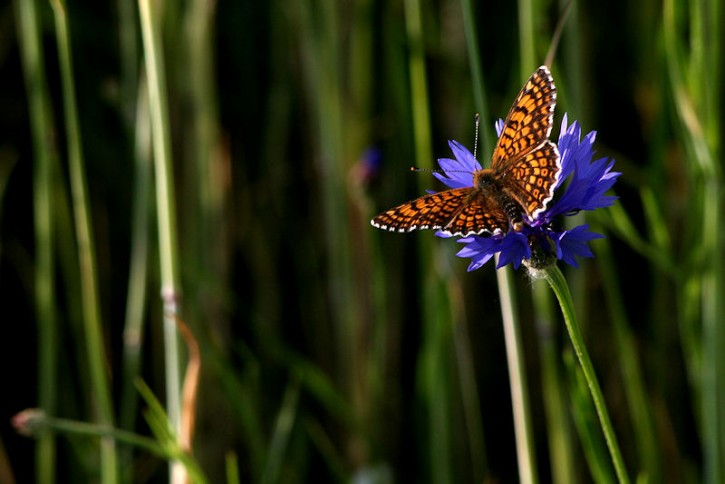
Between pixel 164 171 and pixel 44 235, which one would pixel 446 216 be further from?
pixel 44 235

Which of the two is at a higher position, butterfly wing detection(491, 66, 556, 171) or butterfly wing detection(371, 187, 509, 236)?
butterfly wing detection(491, 66, 556, 171)

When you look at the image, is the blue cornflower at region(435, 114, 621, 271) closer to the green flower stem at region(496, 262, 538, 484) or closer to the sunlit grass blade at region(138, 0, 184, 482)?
the green flower stem at region(496, 262, 538, 484)

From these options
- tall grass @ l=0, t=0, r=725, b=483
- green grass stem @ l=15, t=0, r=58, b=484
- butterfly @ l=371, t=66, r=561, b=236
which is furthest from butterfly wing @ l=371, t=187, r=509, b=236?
green grass stem @ l=15, t=0, r=58, b=484

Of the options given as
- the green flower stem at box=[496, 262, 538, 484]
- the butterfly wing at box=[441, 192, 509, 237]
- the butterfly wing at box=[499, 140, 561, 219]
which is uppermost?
the butterfly wing at box=[499, 140, 561, 219]

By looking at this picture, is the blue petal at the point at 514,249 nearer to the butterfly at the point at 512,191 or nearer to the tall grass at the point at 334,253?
the butterfly at the point at 512,191

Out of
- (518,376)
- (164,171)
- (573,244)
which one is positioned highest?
(164,171)

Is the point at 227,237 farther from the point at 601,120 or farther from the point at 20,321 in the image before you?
the point at 601,120

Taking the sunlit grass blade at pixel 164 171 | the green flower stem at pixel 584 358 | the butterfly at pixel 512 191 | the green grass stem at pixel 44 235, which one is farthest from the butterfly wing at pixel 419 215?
the green grass stem at pixel 44 235

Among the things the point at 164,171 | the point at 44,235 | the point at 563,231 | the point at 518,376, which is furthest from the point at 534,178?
the point at 44,235

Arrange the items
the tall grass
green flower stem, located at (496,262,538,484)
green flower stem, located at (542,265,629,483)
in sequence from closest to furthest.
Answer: green flower stem, located at (542,265,629,483)
green flower stem, located at (496,262,538,484)
the tall grass
